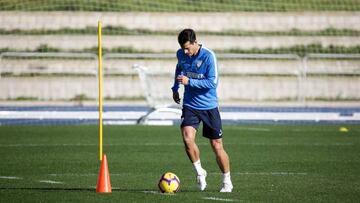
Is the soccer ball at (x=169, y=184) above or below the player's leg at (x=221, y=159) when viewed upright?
below

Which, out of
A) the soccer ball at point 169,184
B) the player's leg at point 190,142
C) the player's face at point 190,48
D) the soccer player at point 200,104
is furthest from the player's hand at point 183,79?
the soccer ball at point 169,184

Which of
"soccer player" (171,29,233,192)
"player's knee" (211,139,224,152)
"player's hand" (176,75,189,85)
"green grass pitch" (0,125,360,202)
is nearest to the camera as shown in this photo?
"green grass pitch" (0,125,360,202)

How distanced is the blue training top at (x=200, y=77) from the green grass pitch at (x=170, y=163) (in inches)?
41.3

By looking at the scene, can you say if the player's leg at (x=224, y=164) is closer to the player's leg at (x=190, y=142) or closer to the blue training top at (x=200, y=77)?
the player's leg at (x=190, y=142)

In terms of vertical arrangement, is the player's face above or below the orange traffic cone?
above

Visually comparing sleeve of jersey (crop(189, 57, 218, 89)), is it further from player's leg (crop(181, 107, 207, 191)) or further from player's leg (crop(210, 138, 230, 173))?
player's leg (crop(210, 138, 230, 173))

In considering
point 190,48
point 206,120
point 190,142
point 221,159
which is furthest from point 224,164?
point 190,48

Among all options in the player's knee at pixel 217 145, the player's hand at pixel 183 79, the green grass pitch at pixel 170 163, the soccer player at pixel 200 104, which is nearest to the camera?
the green grass pitch at pixel 170 163

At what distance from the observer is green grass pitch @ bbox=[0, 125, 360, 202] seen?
1055 centimetres

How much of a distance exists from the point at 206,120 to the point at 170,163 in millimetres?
3377

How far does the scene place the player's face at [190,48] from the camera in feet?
35.4

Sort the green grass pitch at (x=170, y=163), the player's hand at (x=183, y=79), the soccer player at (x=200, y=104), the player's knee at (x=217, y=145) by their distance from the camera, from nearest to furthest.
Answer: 1. the green grass pitch at (x=170, y=163)
2. the player's hand at (x=183, y=79)
3. the soccer player at (x=200, y=104)
4. the player's knee at (x=217, y=145)

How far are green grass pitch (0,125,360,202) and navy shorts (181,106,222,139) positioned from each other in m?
0.68

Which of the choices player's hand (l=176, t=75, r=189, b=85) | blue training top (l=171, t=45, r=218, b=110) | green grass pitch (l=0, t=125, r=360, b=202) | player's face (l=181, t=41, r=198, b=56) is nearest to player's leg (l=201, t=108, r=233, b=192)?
blue training top (l=171, t=45, r=218, b=110)
